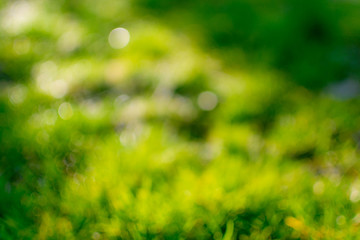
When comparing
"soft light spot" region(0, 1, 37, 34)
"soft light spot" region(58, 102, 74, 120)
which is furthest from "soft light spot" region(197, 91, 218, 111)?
"soft light spot" region(0, 1, 37, 34)

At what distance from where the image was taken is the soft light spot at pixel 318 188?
1.72 metres

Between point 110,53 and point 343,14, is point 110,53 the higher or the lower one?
the lower one

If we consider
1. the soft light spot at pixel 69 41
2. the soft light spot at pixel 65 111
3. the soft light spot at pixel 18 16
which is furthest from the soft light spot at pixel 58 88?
the soft light spot at pixel 18 16

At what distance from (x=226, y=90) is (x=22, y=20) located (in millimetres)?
1894

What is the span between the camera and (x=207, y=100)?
2.39 m

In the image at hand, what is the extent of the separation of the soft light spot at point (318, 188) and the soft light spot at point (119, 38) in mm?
1838

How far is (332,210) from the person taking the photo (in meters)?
1.54

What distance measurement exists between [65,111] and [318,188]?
1498 mm

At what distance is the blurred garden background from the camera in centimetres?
158

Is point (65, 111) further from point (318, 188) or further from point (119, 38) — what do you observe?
point (318, 188)

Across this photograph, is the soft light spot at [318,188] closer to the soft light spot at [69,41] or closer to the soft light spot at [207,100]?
the soft light spot at [207,100]

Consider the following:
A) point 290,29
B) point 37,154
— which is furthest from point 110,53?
point 290,29

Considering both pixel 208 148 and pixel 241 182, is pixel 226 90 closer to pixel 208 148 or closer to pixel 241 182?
pixel 208 148

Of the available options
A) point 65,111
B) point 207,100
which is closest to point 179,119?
point 207,100
